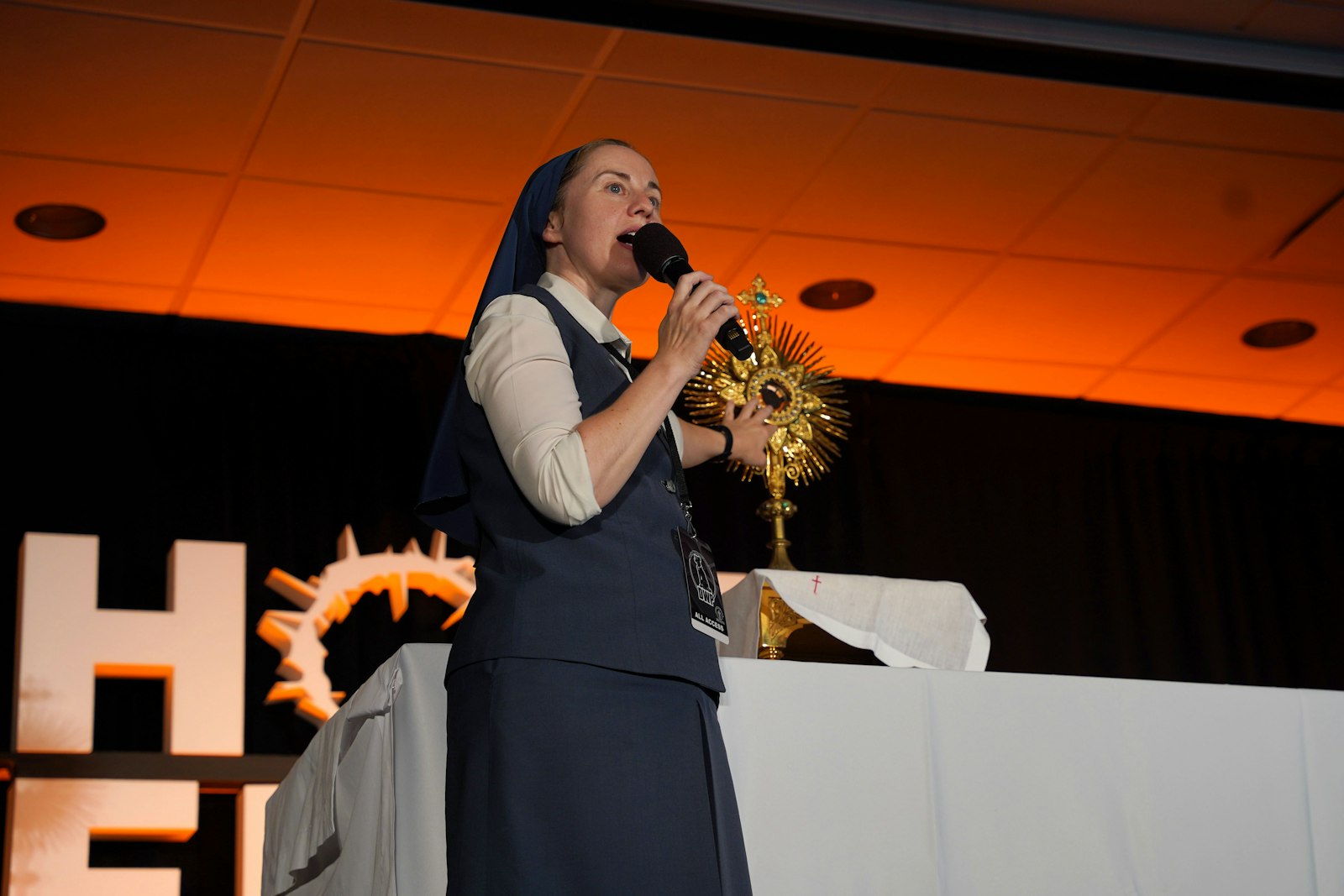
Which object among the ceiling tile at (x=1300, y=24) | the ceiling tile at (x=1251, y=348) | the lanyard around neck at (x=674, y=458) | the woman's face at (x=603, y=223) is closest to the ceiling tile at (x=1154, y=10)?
the ceiling tile at (x=1300, y=24)

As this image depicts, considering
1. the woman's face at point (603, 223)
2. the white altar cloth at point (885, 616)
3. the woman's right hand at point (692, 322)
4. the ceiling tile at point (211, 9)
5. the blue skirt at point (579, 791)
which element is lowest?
the blue skirt at point (579, 791)

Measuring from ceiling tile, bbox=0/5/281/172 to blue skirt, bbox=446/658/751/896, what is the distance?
2.28 m

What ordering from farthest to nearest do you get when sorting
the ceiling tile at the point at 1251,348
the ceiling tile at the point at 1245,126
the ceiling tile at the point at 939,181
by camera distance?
1. the ceiling tile at the point at 1251,348
2. the ceiling tile at the point at 939,181
3. the ceiling tile at the point at 1245,126

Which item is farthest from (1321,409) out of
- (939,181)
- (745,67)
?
(745,67)

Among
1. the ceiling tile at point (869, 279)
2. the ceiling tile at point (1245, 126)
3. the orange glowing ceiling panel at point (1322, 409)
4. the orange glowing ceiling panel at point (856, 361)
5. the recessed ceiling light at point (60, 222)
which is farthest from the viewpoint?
the orange glowing ceiling panel at point (1322, 409)

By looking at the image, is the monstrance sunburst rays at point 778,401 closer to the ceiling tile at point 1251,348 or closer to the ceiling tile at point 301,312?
the ceiling tile at point 301,312

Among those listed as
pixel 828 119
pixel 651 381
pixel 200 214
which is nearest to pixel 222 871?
pixel 200 214

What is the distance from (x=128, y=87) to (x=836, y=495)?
7.99 feet

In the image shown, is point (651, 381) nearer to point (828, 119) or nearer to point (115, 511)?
point (828, 119)

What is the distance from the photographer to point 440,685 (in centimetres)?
153

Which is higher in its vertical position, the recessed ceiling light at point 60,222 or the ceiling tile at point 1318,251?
the recessed ceiling light at point 60,222

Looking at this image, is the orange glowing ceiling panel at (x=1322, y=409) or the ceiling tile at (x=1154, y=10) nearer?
the ceiling tile at (x=1154, y=10)

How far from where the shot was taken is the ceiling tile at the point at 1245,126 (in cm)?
362

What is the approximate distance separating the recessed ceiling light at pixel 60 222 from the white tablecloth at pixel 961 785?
2.51m
